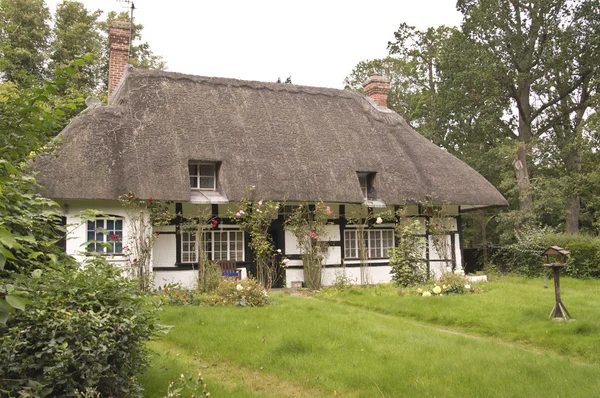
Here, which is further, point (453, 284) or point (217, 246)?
point (217, 246)

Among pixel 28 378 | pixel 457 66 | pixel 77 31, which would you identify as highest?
pixel 77 31

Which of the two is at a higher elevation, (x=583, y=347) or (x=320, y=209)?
(x=320, y=209)

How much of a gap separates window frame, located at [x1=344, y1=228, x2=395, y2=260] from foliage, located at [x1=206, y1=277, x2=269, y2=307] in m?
5.16

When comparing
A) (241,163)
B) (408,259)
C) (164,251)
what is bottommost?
(408,259)

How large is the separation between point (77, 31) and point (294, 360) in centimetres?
2027

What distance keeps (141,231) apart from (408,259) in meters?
6.06

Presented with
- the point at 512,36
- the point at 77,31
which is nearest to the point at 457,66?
the point at 512,36

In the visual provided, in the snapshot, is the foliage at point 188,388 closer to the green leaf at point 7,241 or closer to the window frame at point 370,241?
the green leaf at point 7,241

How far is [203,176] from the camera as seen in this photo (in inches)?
498

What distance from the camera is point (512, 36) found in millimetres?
19109

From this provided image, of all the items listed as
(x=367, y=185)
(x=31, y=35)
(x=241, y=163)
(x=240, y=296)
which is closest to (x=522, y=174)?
(x=367, y=185)

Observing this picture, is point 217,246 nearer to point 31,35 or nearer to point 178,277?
point 178,277

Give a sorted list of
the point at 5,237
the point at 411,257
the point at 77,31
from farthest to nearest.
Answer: the point at 77,31 < the point at 411,257 < the point at 5,237

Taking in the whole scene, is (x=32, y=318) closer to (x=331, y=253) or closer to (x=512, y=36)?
(x=331, y=253)
